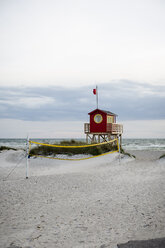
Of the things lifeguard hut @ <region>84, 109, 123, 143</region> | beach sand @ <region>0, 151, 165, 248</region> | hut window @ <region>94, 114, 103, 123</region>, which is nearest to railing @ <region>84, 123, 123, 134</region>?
lifeguard hut @ <region>84, 109, 123, 143</region>

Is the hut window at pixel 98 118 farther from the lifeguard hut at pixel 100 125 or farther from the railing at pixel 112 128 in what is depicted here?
the railing at pixel 112 128

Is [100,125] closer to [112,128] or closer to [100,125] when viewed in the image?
[100,125]

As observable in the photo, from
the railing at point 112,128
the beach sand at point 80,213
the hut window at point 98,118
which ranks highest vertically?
the hut window at point 98,118

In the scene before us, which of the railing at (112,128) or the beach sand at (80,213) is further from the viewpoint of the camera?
the railing at (112,128)

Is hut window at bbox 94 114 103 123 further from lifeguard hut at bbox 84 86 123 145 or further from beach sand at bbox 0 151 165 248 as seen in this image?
beach sand at bbox 0 151 165 248

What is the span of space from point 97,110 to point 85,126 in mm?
2735

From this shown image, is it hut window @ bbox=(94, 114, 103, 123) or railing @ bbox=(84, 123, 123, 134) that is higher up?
hut window @ bbox=(94, 114, 103, 123)

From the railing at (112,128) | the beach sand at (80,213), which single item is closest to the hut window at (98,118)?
the railing at (112,128)

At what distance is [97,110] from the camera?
27.8 m

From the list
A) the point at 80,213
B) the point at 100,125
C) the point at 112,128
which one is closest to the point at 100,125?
the point at 100,125

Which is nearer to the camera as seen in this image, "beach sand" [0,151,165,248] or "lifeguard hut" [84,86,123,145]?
"beach sand" [0,151,165,248]

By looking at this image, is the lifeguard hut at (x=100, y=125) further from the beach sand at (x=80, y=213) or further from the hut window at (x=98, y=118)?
the beach sand at (x=80, y=213)

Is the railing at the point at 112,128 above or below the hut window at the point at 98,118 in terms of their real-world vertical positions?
below

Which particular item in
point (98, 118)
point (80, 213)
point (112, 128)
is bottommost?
point (80, 213)
